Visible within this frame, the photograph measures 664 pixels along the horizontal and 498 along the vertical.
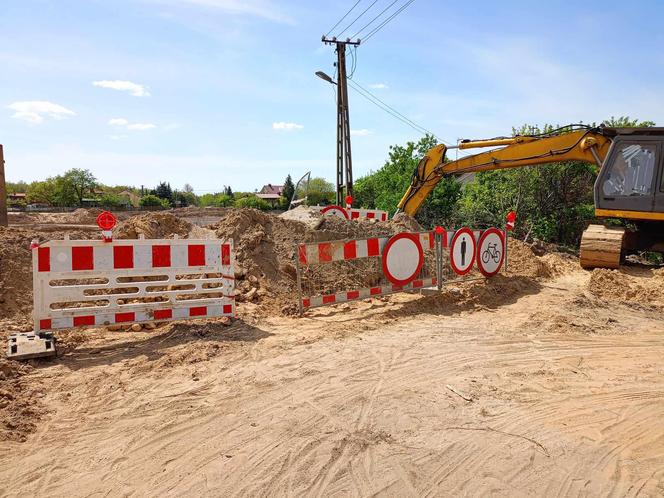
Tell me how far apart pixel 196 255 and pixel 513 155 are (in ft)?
32.2

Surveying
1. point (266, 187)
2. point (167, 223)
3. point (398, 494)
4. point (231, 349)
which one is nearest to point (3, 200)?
point (167, 223)

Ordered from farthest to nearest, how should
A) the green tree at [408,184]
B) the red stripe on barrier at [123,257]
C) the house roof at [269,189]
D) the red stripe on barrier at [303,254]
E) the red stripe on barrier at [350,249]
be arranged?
the house roof at [269,189]
the green tree at [408,184]
the red stripe on barrier at [350,249]
the red stripe on barrier at [303,254]
the red stripe on barrier at [123,257]

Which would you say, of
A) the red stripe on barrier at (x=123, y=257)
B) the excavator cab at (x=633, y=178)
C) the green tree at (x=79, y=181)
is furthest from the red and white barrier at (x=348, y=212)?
the green tree at (x=79, y=181)

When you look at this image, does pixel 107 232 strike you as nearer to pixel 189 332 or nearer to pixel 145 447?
pixel 189 332

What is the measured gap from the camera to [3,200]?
34.2 feet

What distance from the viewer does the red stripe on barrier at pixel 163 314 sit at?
6008 millimetres

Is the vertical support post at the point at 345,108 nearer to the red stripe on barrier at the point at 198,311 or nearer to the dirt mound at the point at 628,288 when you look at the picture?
the dirt mound at the point at 628,288

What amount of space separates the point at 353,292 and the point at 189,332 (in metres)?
2.72

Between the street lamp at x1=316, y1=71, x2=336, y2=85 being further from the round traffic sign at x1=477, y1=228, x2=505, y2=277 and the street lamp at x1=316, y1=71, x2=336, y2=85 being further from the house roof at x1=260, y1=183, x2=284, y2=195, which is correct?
the house roof at x1=260, y1=183, x2=284, y2=195

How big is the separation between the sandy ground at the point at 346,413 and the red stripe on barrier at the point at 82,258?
0.88 meters

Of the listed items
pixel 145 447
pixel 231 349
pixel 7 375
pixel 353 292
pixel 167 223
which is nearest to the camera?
pixel 145 447

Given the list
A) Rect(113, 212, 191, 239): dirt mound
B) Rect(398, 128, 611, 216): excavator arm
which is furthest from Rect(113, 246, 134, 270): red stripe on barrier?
Rect(398, 128, 611, 216): excavator arm

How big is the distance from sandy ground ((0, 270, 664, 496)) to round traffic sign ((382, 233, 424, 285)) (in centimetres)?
158

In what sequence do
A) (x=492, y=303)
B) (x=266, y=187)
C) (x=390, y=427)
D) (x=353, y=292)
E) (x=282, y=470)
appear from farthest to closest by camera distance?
(x=266, y=187) < (x=492, y=303) < (x=353, y=292) < (x=390, y=427) < (x=282, y=470)
